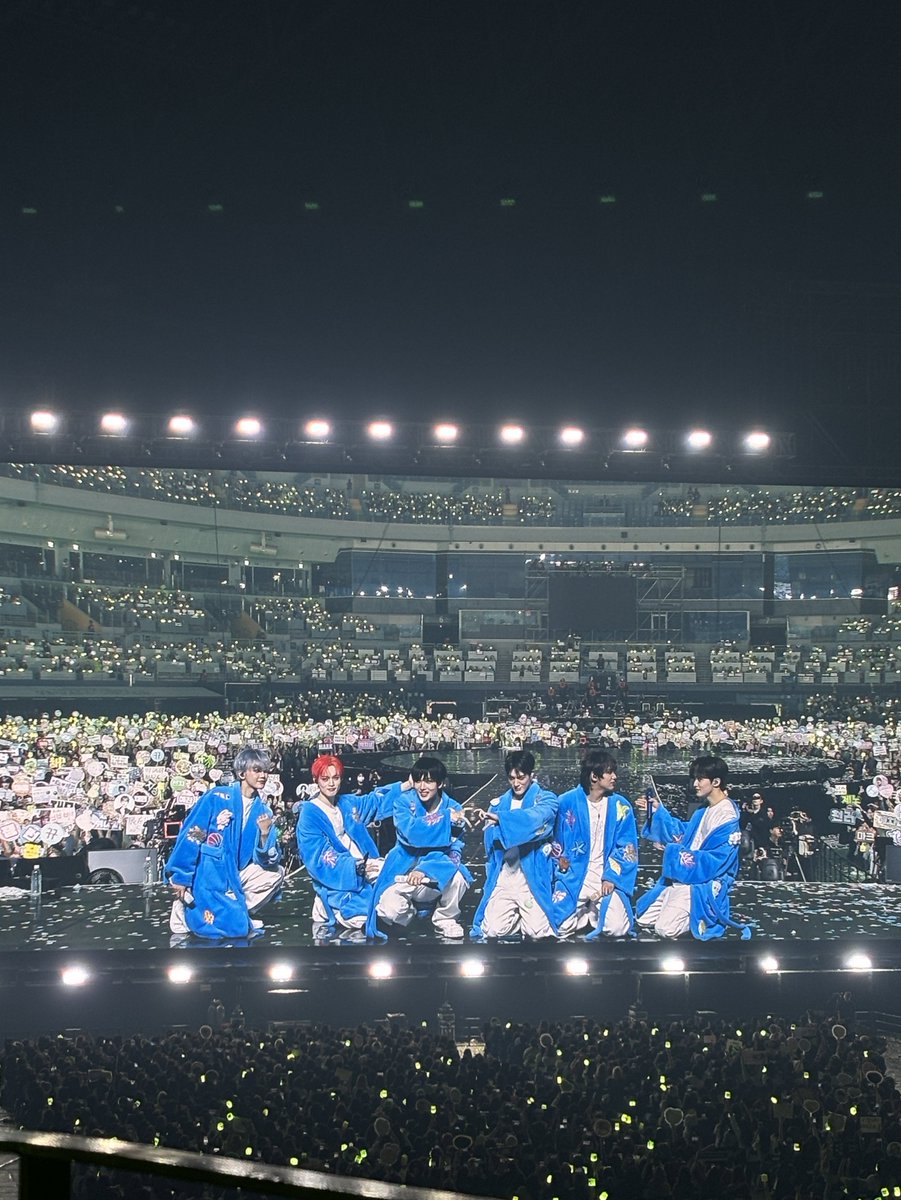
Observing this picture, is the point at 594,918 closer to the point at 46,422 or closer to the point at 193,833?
the point at 193,833

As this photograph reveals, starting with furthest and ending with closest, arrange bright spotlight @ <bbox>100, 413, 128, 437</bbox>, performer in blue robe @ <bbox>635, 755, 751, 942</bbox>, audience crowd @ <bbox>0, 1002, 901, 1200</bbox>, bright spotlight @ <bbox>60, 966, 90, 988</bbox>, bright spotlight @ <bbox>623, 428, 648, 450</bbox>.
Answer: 1. performer in blue robe @ <bbox>635, 755, 751, 942</bbox>
2. bright spotlight @ <bbox>623, 428, 648, 450</bbox>
3. bright spotlight @ <bbox>100, 413, 128, 437</bbox>
4. bright spotlight @ <bbox>60, 966, 90, 988</bbox>
5. audience crowd @ <bbox>0, 1002, 901, 1200</bbox>

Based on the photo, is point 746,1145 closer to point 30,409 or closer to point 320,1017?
point 320,1017

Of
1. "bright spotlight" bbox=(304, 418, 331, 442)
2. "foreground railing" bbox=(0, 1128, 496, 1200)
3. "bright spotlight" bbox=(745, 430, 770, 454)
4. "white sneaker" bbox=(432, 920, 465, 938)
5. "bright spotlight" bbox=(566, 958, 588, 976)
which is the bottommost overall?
"bright spotlight" bbox=(566, 958, 588, 976)

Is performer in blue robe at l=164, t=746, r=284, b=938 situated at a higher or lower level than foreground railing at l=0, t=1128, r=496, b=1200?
lower

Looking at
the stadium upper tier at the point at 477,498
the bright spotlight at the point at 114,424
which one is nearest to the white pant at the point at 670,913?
the stadium upper tier at the point at 477,498

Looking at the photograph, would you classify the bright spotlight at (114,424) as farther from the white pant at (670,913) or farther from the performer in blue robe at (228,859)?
the white pant at (670,913)

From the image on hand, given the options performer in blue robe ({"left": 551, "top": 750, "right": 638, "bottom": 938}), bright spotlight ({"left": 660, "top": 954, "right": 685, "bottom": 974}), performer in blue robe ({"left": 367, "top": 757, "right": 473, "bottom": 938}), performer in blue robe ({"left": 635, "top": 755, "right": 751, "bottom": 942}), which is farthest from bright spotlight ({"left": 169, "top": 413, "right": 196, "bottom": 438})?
bright spotlight ({"left": 660, "top": 954, "right": 685, "bottom": 974})

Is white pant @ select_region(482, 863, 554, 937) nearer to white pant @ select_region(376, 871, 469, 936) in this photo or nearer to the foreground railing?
white pant @ select_region(376, 871, 469, 936)

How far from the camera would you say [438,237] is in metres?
7.99

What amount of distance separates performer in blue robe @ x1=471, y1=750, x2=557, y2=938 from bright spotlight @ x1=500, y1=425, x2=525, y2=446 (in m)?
3.05

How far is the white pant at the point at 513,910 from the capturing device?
10953mm

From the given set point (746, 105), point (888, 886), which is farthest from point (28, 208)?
point (888, 886)

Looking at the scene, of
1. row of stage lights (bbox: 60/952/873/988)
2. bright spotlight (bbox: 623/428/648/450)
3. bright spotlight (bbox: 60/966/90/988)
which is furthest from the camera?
bright spotlight (bbox: 623/428/648/450)

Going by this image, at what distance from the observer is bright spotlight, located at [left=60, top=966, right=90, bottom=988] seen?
33.6ft
